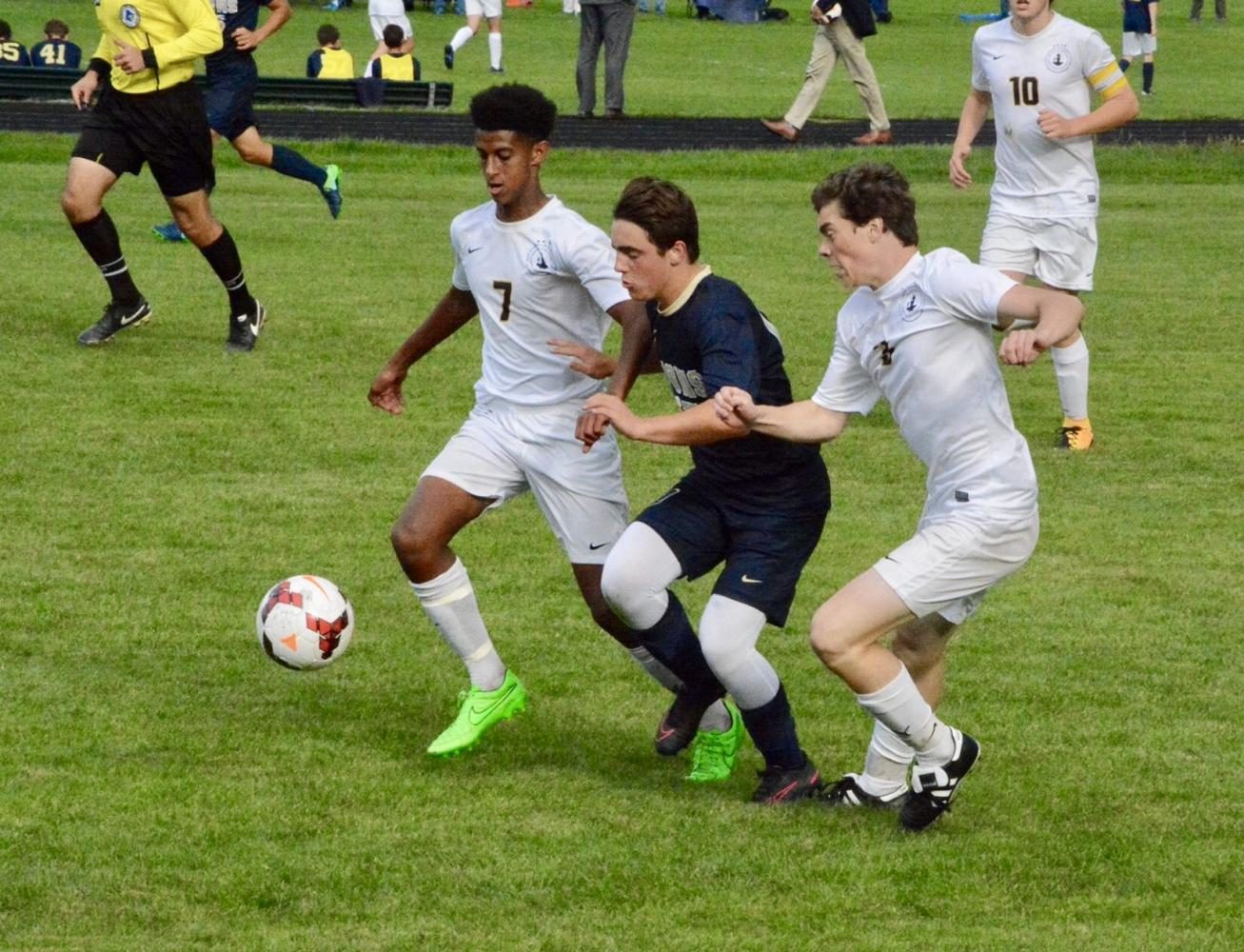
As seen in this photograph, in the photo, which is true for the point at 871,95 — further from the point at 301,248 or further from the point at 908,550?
the point at 908,550

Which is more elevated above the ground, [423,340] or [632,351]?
[632,351]

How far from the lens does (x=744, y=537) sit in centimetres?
603

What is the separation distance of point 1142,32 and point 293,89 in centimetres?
1396

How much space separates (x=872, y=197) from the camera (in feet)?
18.5

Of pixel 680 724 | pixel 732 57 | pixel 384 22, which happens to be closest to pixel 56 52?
pixel 384 22

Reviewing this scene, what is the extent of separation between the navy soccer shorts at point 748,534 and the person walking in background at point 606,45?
58.5 feet

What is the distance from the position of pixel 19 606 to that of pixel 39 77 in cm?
2019

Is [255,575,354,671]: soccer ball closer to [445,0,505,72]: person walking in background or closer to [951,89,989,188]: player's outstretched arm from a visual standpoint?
[951,89,989,188]: player's outstretched arm

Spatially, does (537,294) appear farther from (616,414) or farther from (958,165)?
(958,165)

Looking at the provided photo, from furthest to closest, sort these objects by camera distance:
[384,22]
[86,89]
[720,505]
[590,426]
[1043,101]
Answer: [384,22]
[86,89]
[1043,101]
[720,505]
[590,426]

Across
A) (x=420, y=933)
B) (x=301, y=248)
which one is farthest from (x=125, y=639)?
(x=301, y=248)

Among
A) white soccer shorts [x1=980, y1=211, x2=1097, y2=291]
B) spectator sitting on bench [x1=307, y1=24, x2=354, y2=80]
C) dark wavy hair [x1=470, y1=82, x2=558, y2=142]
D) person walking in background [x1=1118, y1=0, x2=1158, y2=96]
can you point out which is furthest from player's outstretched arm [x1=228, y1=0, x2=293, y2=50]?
person walking in background [x1=1118, y1=0, x2=1158, y2=96]

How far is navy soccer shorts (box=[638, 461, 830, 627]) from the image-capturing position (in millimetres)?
5977

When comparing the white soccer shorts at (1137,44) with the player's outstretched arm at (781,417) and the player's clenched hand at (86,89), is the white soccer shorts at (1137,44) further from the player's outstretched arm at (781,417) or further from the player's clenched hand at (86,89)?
the player's outstretched arm at (781,417)
